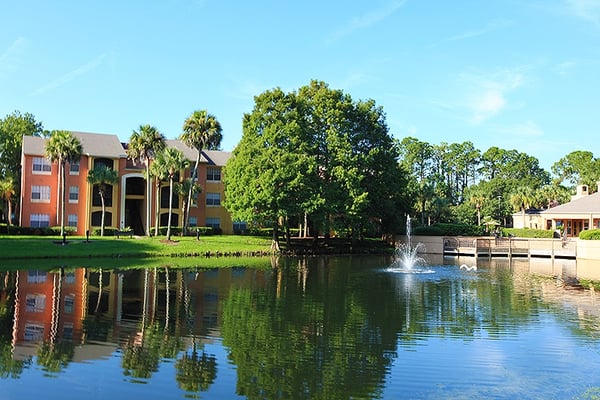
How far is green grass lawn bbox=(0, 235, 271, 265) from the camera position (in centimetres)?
3997

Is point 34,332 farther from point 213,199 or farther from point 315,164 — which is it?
point 213,199

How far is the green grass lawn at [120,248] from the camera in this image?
131ft

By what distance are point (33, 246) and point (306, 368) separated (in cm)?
3530

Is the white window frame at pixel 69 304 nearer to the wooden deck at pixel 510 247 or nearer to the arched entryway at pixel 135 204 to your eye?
the arched entryway at pixel 135 204

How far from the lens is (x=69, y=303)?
20672 mm

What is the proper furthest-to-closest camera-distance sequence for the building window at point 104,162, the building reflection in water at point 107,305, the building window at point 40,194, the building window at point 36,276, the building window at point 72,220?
1. the building window at point 104,162
2. the building window at point 72,220
3. the building window at point 40,194
4. the building window at point 36,276
5. the building reflection in water at point 107,305

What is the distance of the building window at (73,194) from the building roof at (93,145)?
4.04 meters

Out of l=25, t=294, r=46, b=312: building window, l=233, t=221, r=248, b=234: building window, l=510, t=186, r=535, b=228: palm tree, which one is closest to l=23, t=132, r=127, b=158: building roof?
l=233, t=221, r=248, b=234: building window

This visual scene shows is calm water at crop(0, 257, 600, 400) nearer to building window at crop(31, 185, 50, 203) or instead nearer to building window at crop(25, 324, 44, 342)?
building window at crop(25, 324, 44, 342)

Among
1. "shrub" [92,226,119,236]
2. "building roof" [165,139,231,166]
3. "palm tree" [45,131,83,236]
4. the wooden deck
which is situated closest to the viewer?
"palm tree" [45,131,83,236]

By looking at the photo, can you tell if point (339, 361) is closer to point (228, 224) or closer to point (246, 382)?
point (246, 382)

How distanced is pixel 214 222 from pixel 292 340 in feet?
162

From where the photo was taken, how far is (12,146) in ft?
225

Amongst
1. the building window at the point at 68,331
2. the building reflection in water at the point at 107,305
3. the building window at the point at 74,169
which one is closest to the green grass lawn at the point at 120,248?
the building reflection in water at the point at 107,305
